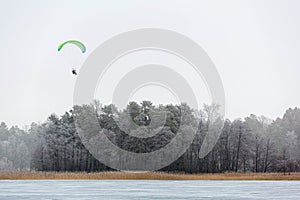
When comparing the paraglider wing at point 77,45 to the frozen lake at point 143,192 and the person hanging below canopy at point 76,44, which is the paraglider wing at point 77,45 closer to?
the person hanging below canopy at point 76,44

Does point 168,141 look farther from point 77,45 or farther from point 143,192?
point 143,192

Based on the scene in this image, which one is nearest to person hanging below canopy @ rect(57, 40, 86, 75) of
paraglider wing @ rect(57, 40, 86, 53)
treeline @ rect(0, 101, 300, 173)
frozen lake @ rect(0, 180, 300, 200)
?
paraglider wing @ rect(57, 40, 86, 53)

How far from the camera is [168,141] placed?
67500 millimetres

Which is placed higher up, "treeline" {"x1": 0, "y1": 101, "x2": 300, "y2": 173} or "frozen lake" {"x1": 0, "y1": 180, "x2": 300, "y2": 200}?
"treeline" {"x1": 0, "y1": 101, "x2": 300, "y2": 173}

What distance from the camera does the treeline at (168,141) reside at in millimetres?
69000

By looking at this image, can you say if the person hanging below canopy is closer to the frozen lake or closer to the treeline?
the frozen lake

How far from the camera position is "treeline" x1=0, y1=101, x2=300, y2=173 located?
226 ft

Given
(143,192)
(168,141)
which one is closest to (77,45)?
(143,192)

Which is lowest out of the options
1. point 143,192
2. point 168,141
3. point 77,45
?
point 143,192

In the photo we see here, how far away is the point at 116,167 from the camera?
6944 cm

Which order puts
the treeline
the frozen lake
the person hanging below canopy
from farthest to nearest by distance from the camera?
the treeline → the person hanging below canopy → the frozen lake

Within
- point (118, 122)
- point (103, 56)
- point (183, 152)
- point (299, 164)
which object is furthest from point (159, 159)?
point (299, 164)

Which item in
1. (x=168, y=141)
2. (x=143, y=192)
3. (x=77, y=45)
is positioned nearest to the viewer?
(x=143, y=192)

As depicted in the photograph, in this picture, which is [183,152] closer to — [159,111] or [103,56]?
[159,111]
